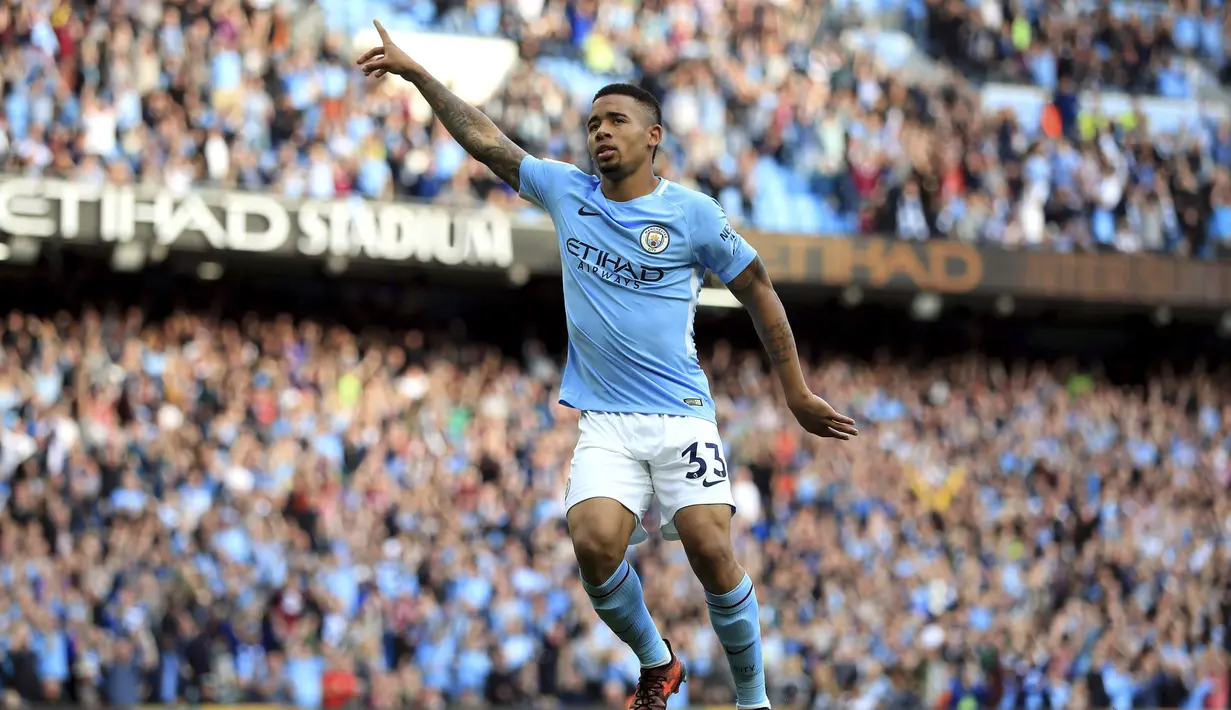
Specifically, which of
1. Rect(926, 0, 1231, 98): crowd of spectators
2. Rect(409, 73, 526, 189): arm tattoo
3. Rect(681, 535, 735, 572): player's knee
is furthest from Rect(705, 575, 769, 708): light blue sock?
Rect(926, 0, 1231, 98): crowd of spectators

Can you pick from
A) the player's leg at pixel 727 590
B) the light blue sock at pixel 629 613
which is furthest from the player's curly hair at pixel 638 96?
the light blue sock at pixel 629 613

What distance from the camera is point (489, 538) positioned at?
17.8 meters

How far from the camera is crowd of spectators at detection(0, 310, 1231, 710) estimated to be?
16219mm

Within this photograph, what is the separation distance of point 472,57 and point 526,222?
2.54 meters

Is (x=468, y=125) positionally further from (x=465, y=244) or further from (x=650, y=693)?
(x=465, y=244)

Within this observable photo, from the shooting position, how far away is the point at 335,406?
1862 cm

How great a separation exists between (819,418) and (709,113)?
14.7m

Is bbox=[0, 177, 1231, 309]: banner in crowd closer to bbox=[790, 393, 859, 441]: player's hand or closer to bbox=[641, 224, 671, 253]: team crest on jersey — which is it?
bbox=[641, 224, 671, 253]: team crest on jersey

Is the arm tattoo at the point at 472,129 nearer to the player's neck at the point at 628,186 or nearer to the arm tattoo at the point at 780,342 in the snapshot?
the player's neck at the point at 628,186

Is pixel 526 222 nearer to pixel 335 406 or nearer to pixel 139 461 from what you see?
pixel 335 406

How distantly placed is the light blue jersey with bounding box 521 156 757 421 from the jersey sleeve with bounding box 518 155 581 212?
74mm

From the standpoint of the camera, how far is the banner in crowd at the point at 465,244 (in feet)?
60.8

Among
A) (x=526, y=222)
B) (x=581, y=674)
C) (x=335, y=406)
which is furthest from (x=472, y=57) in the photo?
(x=581, y=674)

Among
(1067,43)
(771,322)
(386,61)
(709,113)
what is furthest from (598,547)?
(1067,43)
